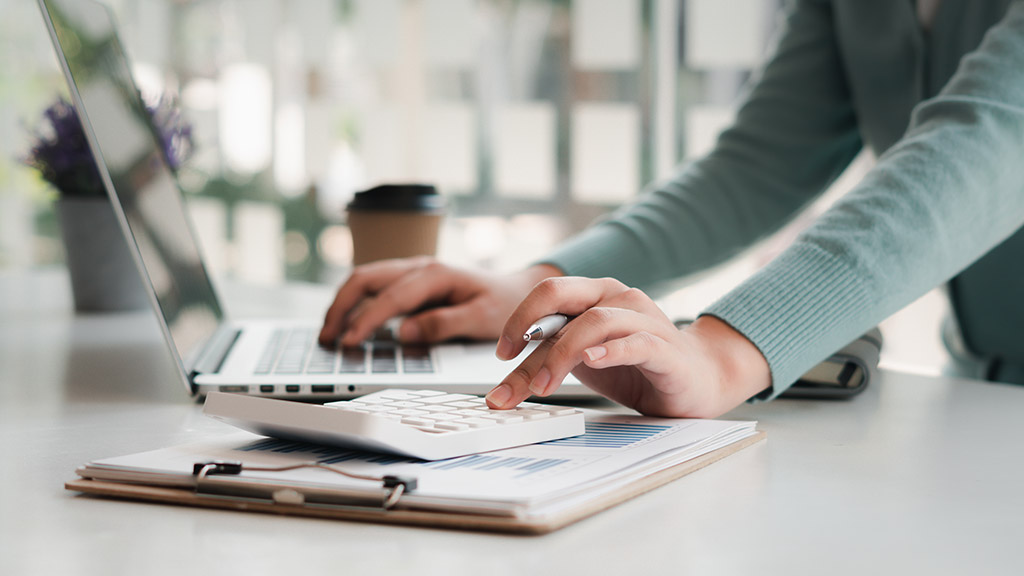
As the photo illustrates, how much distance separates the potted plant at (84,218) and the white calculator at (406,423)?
2.81ft

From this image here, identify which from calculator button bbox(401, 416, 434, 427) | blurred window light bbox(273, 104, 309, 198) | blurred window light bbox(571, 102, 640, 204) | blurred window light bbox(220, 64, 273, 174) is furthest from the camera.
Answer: blurred window light bbox(220, 64, 273, 174)

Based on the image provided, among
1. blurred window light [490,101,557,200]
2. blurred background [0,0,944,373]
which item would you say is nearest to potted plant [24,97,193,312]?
blurred background [0,0,944,373]

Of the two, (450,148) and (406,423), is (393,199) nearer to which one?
(406,423)

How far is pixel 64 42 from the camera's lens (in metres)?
0.71

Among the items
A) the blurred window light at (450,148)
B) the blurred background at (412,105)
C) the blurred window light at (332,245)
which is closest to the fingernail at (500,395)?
the blurred background at (412,105)

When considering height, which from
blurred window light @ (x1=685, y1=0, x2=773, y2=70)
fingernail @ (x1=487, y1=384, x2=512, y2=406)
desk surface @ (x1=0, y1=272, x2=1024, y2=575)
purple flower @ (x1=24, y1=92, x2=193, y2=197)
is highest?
blurred window light @ (x1=685, y1=0, x2=773, y2=70)

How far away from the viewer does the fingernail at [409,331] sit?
85 cm

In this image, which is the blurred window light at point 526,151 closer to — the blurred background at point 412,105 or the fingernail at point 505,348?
the blurred background at point 412,105

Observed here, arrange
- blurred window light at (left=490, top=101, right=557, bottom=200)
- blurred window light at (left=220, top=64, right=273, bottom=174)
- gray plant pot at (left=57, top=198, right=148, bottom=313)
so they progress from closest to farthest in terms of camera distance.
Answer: gray plant pot at (left=57, top=198, right=148, bottom=313), blurred window light at (left=490, top=101, right=557, bottom=200), blurred window light at (left=220, top=64, right=273, bottom=174)

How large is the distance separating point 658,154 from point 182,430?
3330mm

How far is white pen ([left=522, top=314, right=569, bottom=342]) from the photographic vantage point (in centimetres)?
52

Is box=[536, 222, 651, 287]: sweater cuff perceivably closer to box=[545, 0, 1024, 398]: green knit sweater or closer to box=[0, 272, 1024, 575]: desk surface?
box=[545, 0, 1024, 398]: green knit sweater

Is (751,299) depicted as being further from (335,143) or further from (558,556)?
(335,143)

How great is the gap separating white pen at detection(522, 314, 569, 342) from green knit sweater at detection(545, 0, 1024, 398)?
138mm
